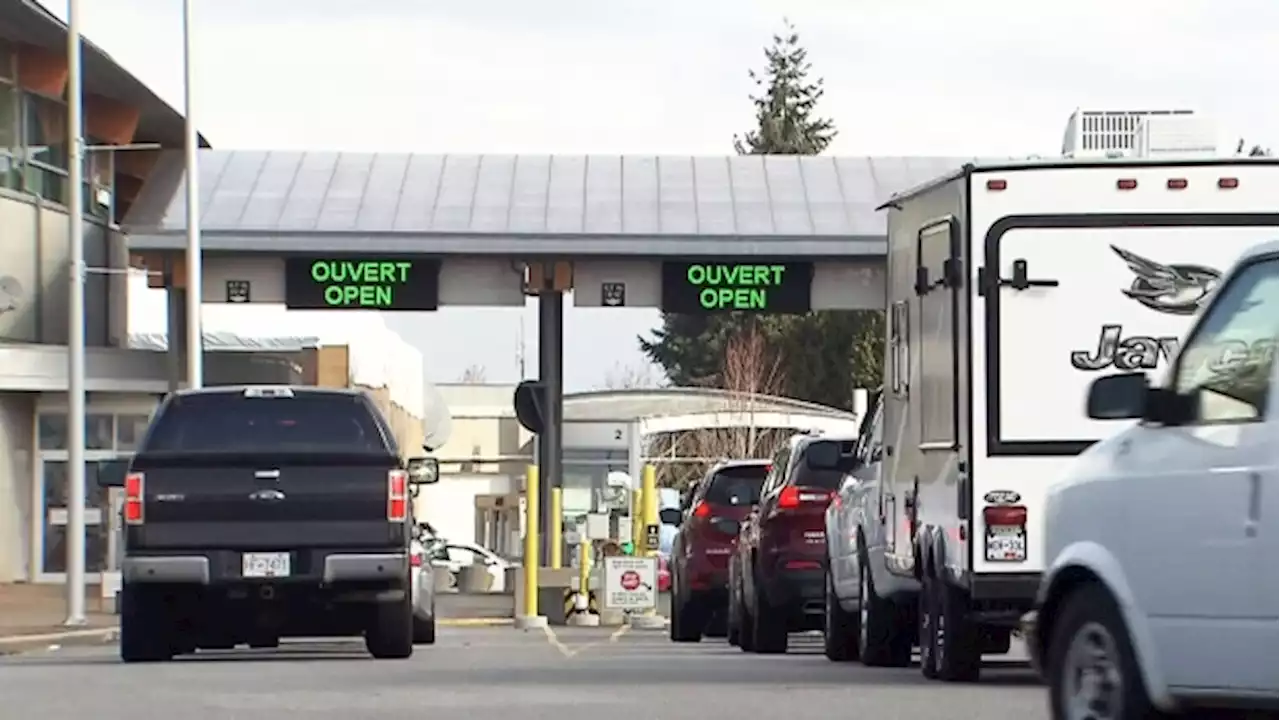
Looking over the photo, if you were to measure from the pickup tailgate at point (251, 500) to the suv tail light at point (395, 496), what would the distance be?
4cm

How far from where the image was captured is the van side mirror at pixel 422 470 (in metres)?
18.9

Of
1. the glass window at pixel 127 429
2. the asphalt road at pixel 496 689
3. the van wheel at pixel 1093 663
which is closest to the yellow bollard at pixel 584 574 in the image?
the glass window at pixel 127 429

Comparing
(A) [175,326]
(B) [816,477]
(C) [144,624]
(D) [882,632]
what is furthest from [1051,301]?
(A) [175,326]

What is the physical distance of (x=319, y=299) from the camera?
1331 inches

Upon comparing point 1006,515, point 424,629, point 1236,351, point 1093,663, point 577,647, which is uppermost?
point 1236,351

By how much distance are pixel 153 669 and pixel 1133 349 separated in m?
6.43

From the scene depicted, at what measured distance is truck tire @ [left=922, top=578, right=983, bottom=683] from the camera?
47.6 ft

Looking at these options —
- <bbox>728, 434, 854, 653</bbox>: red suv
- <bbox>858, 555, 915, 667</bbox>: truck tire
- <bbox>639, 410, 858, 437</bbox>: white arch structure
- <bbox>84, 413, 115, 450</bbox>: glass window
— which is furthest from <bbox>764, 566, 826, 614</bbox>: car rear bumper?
<bbox>639, 410, 858, 437</bbox>: white arch structure

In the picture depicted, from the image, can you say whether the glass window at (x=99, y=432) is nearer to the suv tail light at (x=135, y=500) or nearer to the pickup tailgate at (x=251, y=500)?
the suv tail light at (x=135, y=500)

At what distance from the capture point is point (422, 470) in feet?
63.2

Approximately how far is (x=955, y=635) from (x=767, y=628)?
636cm

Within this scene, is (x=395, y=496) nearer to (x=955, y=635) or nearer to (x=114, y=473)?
(x=114, y=473)

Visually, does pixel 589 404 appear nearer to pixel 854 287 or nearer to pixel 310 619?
pixel 854 287

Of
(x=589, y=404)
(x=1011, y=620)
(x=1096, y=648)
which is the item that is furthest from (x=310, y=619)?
(x=589, y=404)
